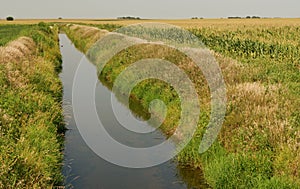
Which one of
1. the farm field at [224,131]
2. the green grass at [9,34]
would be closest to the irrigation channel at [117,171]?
the farm field at [224,131]

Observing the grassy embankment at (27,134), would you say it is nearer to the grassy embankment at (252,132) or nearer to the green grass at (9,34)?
the grassy embankment at (252,132)

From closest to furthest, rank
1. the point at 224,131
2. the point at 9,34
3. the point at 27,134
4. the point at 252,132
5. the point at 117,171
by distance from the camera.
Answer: the point at 252,132, the point at 27,134, the point at 224,131, the point at 117,171, the point at 9,34

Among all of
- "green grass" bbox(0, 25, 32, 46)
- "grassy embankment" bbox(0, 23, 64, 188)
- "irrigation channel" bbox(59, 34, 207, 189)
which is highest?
"green grass" bbox(0, 25, 32, 46)

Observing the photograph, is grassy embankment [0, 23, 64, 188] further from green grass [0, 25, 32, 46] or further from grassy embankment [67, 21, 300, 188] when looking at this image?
green grass [0, 25, 32, 46]

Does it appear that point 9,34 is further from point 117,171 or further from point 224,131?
point 224,131

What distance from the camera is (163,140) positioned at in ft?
42.3

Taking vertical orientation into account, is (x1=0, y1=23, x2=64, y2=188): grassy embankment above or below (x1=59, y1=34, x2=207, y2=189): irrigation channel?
above

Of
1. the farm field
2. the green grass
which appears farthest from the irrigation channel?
the green grass

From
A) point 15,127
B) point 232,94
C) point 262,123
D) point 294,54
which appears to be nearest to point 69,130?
point 15,127

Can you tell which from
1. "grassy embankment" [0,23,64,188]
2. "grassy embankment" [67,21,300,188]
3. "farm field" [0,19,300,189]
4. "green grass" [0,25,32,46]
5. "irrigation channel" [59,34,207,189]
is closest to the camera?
"grassy embankment" [0,23,64,188]

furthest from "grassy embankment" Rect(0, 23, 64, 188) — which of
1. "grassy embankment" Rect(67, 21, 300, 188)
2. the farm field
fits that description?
"grassy embankment" Rect(67, 21, 300, 188)

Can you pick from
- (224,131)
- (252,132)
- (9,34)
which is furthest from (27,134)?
(9,34)

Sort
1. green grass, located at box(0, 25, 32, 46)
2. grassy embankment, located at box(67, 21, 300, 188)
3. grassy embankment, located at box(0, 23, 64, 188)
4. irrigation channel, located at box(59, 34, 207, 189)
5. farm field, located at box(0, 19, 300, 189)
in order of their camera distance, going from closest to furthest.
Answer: grassy embankment, located at box(0, 23, 64, 188) → farm field, located at box(0, 19, 300, 189) → grassy embankment, located at box(67, 21, 300, 188) → irrigation channel, located at box(59, 34, 207, 189) → green grass, located at box(0, 25, 32, 46)

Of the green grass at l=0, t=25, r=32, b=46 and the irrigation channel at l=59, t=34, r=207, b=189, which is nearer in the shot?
the irrigation channel at l=59, t=34, r=207, b=189
